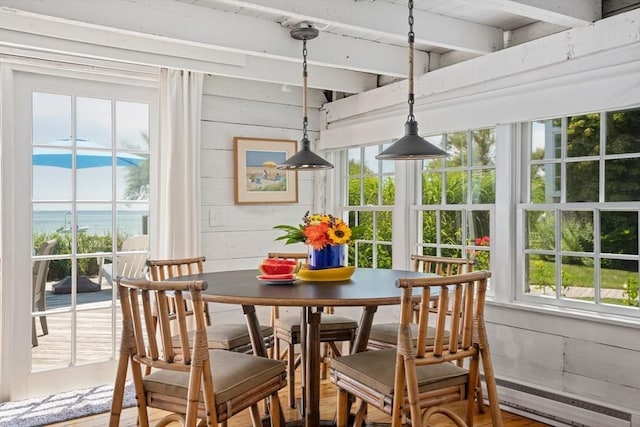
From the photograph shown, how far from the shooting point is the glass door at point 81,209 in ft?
12.0

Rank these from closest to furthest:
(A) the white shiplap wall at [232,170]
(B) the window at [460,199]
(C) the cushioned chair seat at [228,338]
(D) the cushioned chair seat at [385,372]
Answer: (D) the cushioned chair seat at [385,372] → (C) the cushioned chair seat at [228,338] → (B) the window at [460,199] → (A) the white shiplap wall at [232,170]

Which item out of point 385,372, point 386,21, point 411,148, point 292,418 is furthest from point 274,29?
point 292,418

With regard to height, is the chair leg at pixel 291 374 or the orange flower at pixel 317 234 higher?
the orange flower at pixel 317 234

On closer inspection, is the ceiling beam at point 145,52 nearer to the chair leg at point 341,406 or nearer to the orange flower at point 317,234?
the orange flower at point 317,234

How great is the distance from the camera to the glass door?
145 inches

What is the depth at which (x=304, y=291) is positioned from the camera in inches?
99.0

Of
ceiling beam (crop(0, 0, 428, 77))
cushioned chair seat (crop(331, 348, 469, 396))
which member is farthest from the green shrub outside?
cushioned chair seat (crop(331, 348, 469, 396))

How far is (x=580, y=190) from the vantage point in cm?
312

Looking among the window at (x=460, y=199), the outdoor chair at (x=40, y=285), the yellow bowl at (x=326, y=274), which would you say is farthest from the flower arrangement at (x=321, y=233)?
the outdoor chair at (x=40, y=285)

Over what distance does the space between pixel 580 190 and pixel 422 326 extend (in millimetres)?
1587

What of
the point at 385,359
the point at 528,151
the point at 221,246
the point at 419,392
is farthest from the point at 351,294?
the point at 221,246

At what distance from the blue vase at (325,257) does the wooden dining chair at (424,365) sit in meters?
0.61

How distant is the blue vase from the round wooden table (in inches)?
5.0

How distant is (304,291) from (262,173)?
214 cm
